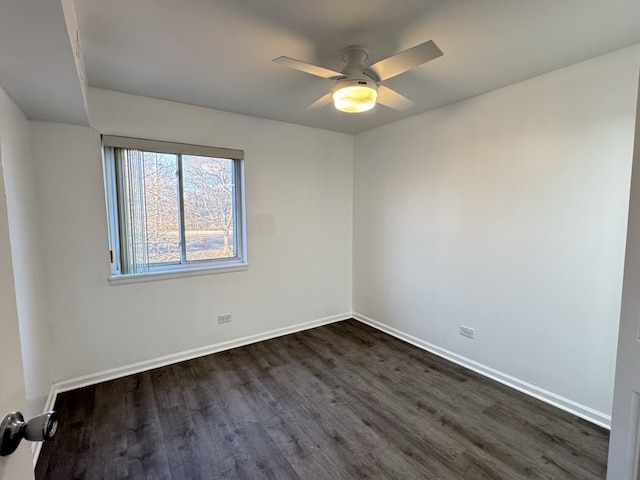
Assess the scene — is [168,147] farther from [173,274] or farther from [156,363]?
[156,363]

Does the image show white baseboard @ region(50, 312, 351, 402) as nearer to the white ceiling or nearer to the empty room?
the empty room

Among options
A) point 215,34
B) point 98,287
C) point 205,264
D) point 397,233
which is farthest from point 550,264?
point 98,287

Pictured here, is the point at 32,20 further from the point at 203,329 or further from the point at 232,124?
the point at 203,329

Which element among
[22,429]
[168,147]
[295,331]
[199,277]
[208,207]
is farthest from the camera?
[295,331]

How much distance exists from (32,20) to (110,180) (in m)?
1.74

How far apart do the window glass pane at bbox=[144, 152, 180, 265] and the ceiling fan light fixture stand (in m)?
1.84

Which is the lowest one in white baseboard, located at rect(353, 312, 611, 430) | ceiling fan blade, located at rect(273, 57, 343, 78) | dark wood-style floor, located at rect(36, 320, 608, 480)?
dark wood-style floor, located at rect(36, 320, 608, 480)

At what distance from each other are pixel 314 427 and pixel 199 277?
5.92ft

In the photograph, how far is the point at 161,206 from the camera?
2.99 metres

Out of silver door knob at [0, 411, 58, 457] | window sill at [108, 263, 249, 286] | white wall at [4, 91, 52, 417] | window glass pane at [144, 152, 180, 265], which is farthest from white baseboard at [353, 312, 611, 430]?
white wall at [4, 91, 52, 417]

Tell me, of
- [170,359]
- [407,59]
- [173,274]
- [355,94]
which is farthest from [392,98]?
[170,359]

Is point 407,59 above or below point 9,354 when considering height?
above

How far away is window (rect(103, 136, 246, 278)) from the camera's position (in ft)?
9.12

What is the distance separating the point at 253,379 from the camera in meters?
2.77
